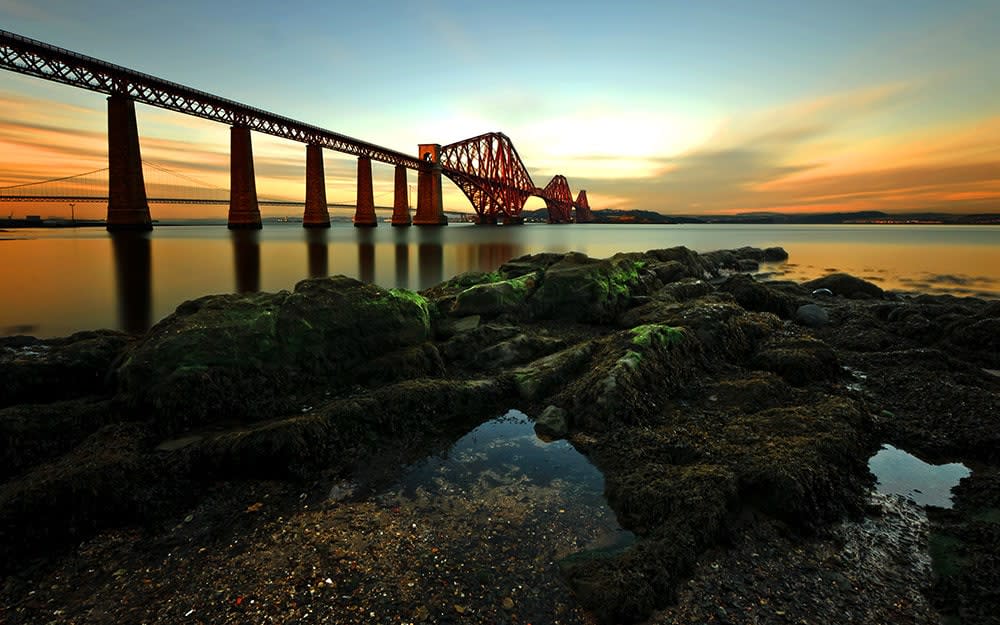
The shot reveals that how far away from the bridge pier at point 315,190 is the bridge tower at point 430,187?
84.7ft

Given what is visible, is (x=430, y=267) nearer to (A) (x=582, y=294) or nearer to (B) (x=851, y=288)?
(A) (x=582, y=294)

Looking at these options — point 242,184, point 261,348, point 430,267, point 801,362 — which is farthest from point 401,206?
point 801,362

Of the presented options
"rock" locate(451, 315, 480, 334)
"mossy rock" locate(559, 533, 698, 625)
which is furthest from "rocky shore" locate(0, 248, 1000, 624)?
"rock" locate(451, 315, 480, 334)

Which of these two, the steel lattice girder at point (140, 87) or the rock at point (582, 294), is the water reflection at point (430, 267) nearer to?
the rock at point (582, 294)

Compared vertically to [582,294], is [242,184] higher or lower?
higher

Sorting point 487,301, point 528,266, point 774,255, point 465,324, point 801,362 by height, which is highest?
point 774,255

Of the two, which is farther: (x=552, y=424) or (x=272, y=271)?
(x=272, y=271)

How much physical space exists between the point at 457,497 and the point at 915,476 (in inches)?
194

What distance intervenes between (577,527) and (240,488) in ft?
11.0

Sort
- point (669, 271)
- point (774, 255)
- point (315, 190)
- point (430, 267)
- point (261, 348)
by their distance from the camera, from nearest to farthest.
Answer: point (261, 348), point (669, 271), point (430, 267), point (774, 255), point (315, 190)

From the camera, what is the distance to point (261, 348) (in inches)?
254

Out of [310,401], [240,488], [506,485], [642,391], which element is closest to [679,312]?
[642,391]

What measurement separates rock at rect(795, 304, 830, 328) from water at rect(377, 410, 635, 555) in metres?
9.59

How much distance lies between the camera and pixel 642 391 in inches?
245
